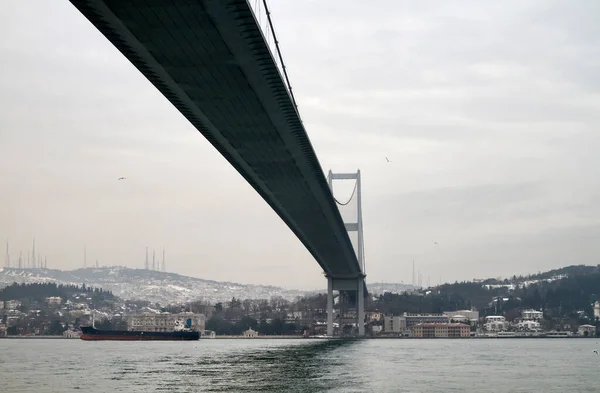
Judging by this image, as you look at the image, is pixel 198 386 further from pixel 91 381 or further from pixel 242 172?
pixel 242 172

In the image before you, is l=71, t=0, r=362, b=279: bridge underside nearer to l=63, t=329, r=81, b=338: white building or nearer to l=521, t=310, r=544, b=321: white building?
l=63, t=329, r=81, b=338: white building

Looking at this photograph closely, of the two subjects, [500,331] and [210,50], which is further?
[500,331]

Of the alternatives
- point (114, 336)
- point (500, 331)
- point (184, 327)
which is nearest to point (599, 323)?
point (500, 331)

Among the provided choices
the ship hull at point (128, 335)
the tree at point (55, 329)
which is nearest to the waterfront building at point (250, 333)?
the tree at point (55, 329)

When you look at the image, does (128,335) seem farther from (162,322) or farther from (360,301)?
(162,322)

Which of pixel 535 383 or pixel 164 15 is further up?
pixel 164 15

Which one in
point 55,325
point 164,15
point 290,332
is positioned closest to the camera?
point 164,15

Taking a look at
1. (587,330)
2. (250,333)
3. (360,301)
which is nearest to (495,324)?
(587,330)
